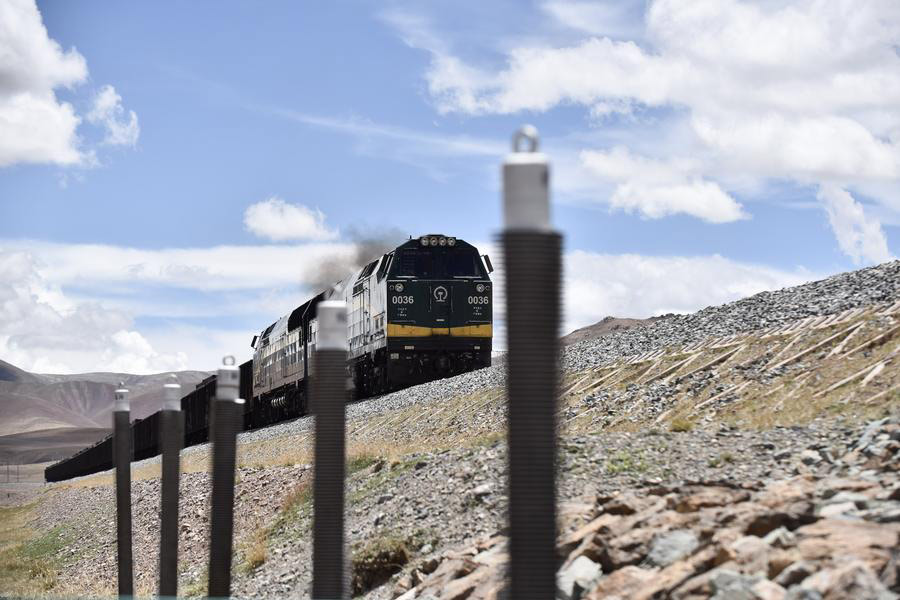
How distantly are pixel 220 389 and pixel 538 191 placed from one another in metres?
5.77

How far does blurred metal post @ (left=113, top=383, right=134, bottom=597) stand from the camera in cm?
1307

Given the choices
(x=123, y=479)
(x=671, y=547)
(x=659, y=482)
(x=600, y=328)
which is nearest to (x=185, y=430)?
(x=123, y=479)

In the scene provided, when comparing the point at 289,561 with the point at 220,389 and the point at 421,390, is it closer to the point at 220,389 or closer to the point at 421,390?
the point at 220,389

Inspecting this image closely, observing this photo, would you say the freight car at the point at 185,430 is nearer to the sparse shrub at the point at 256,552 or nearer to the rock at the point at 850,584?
the sparse shrub at the point at 256,552

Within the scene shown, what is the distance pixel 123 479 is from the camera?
13555 millimetres

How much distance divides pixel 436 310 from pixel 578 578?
2631 cm

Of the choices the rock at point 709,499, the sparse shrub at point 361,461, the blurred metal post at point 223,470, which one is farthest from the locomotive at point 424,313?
the rock at point 709,499

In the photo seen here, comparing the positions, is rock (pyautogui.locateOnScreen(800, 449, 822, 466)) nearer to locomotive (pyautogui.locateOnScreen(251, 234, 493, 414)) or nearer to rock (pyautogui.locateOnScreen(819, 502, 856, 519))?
rock (pyautogui.locateOnScreen(819, 502, 856, 519))

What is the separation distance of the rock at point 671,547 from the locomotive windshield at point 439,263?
2624 cm

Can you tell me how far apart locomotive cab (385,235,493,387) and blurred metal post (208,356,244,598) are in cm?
2399

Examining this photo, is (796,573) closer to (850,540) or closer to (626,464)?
(850,540)

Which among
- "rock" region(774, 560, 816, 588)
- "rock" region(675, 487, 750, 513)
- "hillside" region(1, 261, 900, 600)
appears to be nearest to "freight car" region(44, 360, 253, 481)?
"hillside" region(1, 261, 900, 600)

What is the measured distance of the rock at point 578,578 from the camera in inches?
308

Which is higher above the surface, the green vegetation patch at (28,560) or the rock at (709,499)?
the rock at (709,499)
